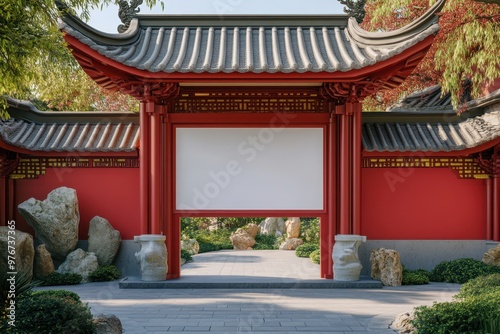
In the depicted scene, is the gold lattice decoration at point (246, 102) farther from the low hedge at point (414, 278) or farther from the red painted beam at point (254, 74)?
the low hedge at point (414, 278)

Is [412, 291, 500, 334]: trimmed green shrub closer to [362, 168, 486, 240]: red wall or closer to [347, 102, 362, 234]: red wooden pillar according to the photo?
[347, 102, 362, 234]: red wooden pillar

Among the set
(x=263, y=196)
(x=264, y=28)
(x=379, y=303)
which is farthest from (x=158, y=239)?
(x=264, y=28)

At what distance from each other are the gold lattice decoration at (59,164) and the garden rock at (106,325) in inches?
201

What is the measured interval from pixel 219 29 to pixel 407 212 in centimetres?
534

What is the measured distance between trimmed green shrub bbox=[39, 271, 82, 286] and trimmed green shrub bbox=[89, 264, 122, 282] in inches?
11.6

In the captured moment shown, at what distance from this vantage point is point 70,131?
35.7 feet

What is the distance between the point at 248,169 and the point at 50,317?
5.31 meters

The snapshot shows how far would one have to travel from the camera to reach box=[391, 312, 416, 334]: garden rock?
231 inches

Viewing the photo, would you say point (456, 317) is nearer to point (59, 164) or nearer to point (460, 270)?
point (460, 270)

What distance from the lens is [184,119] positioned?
383 inches

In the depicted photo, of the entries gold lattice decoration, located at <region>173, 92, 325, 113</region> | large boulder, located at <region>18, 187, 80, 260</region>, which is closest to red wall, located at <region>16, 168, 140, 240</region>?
large boulder, located at <region>18, 187, 80, 260</region>

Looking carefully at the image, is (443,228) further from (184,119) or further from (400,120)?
(184,119)

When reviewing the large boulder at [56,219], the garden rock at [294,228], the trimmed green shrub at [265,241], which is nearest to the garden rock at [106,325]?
the large boulder at [56,219]

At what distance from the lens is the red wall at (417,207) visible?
1033 cm
